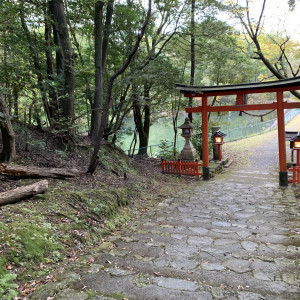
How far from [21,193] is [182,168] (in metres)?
7.45

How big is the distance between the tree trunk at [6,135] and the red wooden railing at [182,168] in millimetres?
6549

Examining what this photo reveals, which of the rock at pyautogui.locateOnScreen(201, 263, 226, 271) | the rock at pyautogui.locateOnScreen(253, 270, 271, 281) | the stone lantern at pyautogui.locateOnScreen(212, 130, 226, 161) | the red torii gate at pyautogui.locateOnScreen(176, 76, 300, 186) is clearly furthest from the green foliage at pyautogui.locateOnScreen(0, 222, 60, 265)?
the stone lantern at pyautogui.locateOnScreen(212, 130, 226, 161)

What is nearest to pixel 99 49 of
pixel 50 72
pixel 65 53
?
pixel 65 53

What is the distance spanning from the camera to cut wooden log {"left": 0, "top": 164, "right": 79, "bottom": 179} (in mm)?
4919

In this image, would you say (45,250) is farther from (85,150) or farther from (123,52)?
(123,52)

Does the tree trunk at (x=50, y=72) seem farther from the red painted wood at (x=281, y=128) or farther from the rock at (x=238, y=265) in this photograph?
the red painted wood at (x=281, y=128)

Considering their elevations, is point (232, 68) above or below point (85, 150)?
above

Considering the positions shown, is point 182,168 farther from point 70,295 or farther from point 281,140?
point 70,295

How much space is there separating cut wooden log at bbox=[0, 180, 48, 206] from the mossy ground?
0.36 ft

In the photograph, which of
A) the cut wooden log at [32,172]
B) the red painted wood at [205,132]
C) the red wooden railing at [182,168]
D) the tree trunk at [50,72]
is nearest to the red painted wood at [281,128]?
the red painted wood at [205,132]

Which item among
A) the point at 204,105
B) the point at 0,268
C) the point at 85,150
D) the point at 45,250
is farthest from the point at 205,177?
the point at 0,268

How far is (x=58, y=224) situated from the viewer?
150 inches

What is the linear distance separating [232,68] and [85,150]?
9088 millimetres

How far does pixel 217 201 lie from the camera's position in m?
6.97
